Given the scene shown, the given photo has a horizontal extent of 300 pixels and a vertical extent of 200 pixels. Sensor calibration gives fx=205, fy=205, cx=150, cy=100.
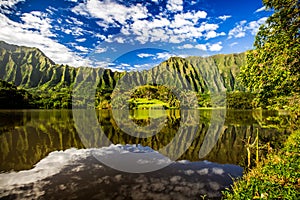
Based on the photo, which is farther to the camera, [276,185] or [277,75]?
[277,75]

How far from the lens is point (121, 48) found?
20.9 meters

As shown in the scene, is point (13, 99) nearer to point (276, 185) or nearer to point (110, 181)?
point (110, 181)

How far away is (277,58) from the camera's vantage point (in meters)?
14.0

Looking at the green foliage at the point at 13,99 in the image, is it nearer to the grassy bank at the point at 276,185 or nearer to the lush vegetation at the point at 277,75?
the lush vegetation at the point at 277,75

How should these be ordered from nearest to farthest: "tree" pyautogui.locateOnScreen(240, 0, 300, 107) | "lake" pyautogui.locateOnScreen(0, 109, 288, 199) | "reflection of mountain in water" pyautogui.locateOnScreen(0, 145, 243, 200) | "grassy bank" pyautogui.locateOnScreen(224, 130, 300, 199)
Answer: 1. "grassy bank" pyautogui.locateOnScreen(224, 130, 300, 199)
2. "reflection of mountain in water" pyautogui.locateOnScreen(0, 145, 243, 200)
3. "lake" pyautogui.locateOnScreen(0, 109, 288, 199)
4. "tree" pyautogui.locateOnScreen(240, 0, 300, 107)

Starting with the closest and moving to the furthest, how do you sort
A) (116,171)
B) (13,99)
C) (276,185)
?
(276,185) → (116,171) → (13,99)

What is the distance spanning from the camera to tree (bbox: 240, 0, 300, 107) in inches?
539

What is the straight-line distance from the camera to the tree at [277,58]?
13.7 m

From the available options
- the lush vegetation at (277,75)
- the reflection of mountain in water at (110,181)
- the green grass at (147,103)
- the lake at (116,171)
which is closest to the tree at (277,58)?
the lush vegetation at (277,75)

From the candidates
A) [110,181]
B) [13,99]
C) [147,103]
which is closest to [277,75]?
[110,181]

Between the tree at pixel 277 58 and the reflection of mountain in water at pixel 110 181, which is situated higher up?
the tree at pixel 277 58

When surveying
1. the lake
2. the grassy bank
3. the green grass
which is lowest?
the lake

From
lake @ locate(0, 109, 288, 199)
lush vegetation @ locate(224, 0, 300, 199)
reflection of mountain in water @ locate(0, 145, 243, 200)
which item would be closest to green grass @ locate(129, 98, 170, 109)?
lake @ locate(0, 109, 288, 199)

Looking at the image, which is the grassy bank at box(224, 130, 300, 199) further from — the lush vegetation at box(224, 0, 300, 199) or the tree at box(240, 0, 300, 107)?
the tree at box(240, 0, 300, 107)
